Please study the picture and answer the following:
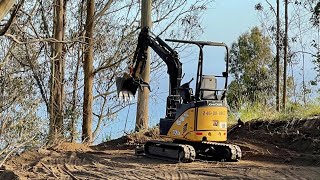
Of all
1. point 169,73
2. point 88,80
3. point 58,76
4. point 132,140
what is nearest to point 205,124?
point 169,73

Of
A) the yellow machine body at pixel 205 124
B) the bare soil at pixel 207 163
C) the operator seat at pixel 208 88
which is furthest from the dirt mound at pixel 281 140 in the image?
the operator seat at pixel 208 88

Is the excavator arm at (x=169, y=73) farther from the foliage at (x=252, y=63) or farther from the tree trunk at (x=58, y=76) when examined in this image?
the foliage at (x=252, y=63)

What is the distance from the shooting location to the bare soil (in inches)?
386

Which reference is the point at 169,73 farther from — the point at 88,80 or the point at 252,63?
the point at 252,63

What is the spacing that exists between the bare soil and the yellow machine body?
23.5 inches

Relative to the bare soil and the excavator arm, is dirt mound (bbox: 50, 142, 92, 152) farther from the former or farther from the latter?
the excavator arm

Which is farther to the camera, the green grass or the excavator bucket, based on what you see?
the green grass

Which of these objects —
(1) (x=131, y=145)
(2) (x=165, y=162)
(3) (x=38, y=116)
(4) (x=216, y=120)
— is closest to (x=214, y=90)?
(4) (x=216, y=120)

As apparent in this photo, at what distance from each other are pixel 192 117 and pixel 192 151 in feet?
2.46

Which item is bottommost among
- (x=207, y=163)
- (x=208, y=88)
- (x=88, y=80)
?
(x=207, y=163)

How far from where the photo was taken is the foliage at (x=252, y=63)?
94.2ft

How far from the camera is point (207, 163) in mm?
11539

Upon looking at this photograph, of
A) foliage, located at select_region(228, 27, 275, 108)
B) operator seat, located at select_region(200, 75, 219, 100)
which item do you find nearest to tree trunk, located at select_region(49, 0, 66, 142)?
operator seat, located at select_region(200, 75, 219, 100)

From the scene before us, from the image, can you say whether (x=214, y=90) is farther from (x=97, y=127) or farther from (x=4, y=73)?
(x=97, y=127)
